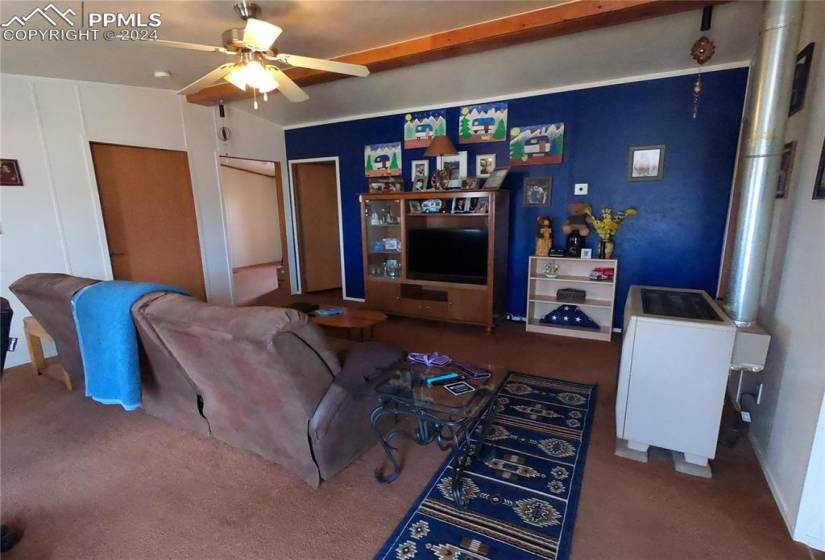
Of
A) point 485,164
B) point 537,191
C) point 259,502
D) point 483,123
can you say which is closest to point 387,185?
point 485,164

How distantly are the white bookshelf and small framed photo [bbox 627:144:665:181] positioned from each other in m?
0.82

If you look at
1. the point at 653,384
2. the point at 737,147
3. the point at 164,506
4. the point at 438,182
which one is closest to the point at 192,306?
the point at 164,506

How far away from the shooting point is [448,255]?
4.03 m

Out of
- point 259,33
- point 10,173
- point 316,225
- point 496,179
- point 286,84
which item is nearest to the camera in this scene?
point 259,33

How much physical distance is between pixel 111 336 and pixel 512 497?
2156 mm

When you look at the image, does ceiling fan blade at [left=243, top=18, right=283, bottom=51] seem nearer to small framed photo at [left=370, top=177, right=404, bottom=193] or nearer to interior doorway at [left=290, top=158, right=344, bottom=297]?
small framed photo at [left=370, top=177, right=404, bottom=193]

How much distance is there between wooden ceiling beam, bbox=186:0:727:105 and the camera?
2221mm

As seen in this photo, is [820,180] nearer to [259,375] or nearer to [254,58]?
[259,375]

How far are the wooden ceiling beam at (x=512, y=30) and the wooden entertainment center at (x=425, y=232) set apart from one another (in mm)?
1253

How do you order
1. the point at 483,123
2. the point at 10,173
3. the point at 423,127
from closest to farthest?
the point at 10,173, the point at 483,123, the point at 423,127

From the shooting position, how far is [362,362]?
183 cm

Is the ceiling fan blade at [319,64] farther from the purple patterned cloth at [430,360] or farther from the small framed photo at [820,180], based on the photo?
the small framed photo at [820,180]

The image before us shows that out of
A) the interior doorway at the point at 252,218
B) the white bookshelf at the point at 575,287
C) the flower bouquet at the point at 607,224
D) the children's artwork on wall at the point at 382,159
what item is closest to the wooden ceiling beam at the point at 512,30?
the children's artwork on wall at the point at 382,159

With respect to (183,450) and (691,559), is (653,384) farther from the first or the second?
(183,450)
